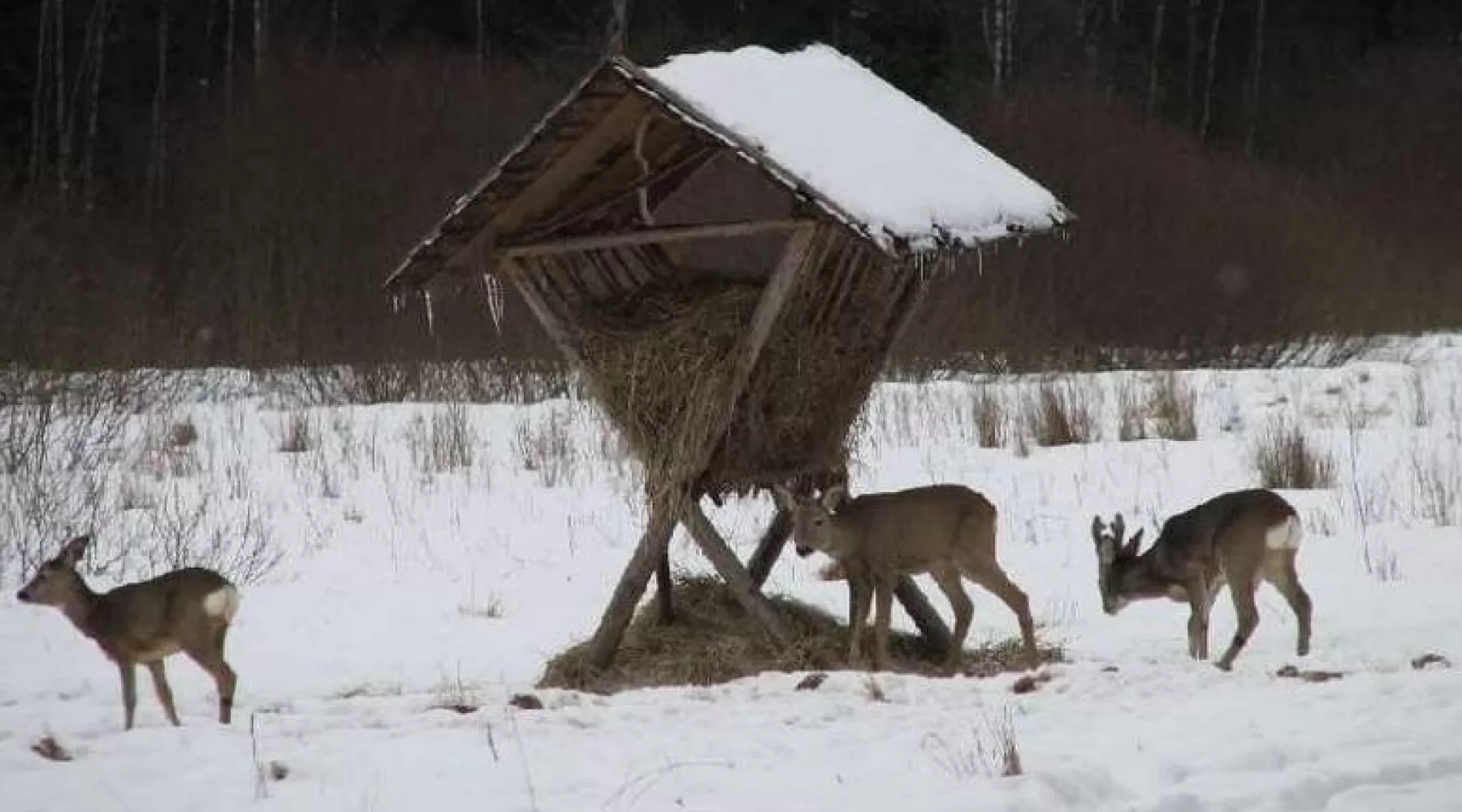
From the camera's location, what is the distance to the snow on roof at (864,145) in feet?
27.6

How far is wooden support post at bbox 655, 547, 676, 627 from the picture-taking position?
971 centimetres

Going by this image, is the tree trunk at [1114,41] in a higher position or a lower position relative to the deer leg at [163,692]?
higher

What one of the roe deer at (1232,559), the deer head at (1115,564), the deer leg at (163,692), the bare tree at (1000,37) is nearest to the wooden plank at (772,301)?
the deer head at (1115,564)

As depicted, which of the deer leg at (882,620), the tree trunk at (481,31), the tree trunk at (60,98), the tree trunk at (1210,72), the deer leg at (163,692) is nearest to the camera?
the deer leg at (163,692)

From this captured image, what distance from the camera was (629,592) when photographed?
9266mm

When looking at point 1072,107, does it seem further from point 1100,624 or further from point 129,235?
point 1100,624

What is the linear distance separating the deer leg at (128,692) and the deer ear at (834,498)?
3687 millimetres

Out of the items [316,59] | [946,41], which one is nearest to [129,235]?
[316,59]

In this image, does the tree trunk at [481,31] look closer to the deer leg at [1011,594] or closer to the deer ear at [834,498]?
the deer ear at [834,498]

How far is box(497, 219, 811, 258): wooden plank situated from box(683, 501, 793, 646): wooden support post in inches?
56.9

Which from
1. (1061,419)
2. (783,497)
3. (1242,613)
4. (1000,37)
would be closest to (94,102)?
(1000,37)

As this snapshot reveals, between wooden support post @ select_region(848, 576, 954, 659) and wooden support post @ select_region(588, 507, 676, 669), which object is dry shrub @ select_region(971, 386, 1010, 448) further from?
wooden support post @ select_region(588, 507, 676, 669)

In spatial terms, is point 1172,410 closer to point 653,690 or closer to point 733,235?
point 733,235

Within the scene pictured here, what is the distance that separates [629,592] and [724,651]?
0.62 meters
